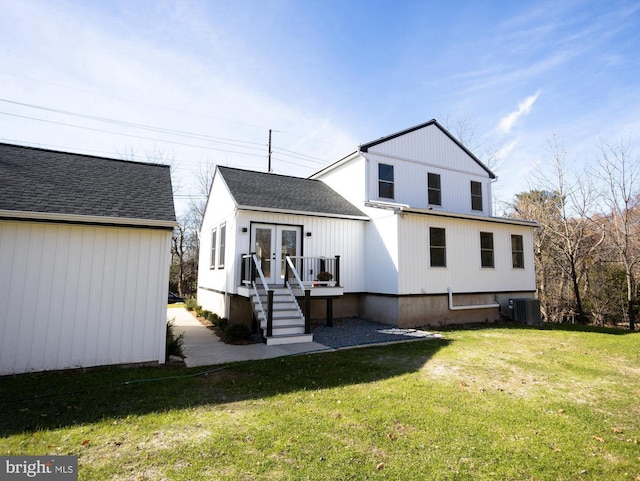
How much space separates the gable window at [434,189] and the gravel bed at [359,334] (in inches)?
246

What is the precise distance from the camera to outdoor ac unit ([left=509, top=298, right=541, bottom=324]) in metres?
12.0

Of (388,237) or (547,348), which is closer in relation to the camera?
(547,348)

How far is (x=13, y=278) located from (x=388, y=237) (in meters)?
9.30

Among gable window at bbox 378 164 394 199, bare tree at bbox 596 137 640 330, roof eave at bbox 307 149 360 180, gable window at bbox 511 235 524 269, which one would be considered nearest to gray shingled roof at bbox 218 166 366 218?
roof eave at bbox 307 149 360 180

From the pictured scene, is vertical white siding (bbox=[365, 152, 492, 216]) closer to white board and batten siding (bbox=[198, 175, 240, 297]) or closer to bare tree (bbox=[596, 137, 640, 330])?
bare tree (bbox=[596, 137, 640, 330])

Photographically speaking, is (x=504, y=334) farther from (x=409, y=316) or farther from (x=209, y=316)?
(x=209, y=316)

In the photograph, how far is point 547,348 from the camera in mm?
7855

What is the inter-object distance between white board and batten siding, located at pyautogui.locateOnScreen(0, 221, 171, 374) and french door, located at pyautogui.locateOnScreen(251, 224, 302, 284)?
4171mm

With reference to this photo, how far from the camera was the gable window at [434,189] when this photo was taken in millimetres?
14016

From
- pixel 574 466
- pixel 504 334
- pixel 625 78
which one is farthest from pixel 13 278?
pixel 625 78

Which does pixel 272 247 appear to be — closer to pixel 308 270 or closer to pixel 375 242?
pixel 308 270

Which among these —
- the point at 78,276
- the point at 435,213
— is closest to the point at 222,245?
the point at 78,276

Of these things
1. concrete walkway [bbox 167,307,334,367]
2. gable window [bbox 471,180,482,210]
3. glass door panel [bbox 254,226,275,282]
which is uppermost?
Result: gable window [bbox 471,180,482,210]

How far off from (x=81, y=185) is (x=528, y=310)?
14334mm
